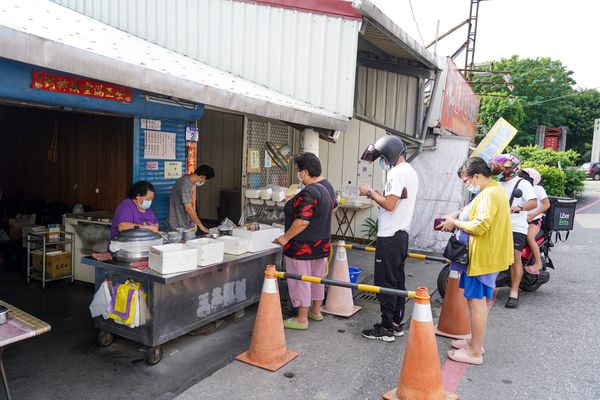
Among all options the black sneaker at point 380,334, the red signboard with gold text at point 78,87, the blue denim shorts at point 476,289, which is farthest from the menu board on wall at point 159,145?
the blue denim shorts at point 476,289

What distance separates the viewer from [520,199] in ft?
19.1

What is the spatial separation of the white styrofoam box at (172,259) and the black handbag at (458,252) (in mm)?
2308

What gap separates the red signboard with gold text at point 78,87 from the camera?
13.2 feet

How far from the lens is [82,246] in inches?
250

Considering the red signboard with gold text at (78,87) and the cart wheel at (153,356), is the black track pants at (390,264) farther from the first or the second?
the red signboard with gold text at (78,87)

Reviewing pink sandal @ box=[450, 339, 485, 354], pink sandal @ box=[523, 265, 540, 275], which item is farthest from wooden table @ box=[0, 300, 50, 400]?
pink sandal @ box=[523, 265, 540, 275]

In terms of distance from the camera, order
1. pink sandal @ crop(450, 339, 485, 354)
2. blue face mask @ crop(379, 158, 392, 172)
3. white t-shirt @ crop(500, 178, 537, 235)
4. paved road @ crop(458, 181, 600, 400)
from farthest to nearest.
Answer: white t-shirt @ crop(500, 178, 537, 235) < blue face mask @ crop(379, 158, 392, 172) < pink sandal @ crop(450, 339, 485, 354) < paved road @ crop(458, 181, 600, 400)

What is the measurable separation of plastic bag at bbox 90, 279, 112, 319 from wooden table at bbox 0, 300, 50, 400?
859mm

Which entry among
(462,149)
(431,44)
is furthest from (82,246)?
(431,44)

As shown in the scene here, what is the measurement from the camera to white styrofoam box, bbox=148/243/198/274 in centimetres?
388

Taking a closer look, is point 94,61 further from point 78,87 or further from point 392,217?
point 392,217

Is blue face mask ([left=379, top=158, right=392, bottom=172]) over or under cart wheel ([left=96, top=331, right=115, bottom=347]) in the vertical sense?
over

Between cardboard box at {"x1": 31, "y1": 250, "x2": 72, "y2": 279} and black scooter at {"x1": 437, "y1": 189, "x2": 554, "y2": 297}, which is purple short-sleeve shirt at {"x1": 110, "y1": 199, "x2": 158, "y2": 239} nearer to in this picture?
cardboard box at {"x1": 31, "y1": 250, "x2": 72, "y2": 279}

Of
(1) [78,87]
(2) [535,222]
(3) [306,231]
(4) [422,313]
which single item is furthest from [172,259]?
(2) [535,222]
